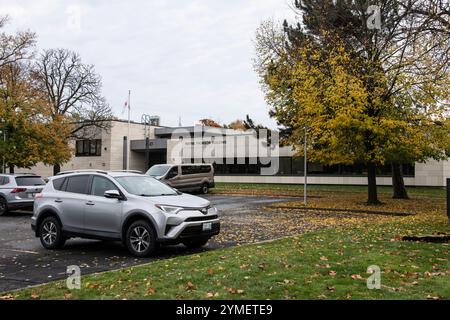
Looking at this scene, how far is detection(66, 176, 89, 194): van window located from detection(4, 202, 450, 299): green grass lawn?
3.47 m

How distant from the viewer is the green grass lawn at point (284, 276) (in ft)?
18.7

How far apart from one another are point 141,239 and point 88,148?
47.6 metres

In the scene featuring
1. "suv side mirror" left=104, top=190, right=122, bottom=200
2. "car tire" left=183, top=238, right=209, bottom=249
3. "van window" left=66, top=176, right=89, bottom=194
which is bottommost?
"car tire" left=183, top=238, right=209, bottom=249

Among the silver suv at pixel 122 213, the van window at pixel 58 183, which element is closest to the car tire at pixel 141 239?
the silver suv at pixel 122 213

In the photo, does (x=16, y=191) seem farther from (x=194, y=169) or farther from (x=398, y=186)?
(x=398, y=186)

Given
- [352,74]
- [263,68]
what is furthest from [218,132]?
[352,74]

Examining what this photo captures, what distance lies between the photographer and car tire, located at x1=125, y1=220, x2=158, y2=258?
930 cm

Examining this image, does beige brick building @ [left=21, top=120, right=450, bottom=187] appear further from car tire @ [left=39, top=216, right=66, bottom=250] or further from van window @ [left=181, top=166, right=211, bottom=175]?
car tire @ [left=39, top=216, right=66, bottom=250]

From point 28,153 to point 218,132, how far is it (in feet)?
90.7

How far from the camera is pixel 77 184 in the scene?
35.5ft

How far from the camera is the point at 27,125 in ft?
96.4

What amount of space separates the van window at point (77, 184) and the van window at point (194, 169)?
66.3ft

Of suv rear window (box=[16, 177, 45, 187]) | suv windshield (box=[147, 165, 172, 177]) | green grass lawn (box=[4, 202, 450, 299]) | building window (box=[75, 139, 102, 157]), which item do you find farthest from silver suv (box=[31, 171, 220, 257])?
building window (box=[75, 139, 102, 157])
